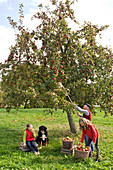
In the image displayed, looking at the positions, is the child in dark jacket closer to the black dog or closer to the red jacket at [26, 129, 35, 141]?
the red jacket at [26, 129, 35, 141]

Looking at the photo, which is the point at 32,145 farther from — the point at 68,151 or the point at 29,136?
the point at 68,151

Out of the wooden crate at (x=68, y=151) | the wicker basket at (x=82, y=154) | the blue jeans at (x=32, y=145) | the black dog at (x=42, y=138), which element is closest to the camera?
the wicker basket at (x=82, y=154)

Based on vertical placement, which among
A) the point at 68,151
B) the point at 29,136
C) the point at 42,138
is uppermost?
the point at 29,136

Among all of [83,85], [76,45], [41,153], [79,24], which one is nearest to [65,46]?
[76,45]

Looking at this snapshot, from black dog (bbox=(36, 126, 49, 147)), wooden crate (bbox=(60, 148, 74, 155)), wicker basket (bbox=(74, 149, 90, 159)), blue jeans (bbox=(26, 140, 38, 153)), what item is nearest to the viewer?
wicker basket (bbox=(74, 149, 90, 159))

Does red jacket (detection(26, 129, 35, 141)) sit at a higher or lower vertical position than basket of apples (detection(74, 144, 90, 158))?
higher

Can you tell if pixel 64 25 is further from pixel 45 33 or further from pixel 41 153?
pixel 41 153

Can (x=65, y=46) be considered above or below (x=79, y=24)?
below

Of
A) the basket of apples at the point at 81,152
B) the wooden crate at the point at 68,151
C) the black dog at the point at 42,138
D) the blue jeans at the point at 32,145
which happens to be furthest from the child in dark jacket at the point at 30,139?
the basket of apples at the point at 81,152

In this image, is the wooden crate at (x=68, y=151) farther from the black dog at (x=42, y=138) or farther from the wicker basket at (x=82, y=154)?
the black dog at (x=42, y=138)

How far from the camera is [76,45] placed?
1038 cm

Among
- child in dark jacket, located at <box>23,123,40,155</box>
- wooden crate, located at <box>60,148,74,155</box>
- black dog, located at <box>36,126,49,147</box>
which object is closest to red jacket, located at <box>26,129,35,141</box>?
child in dark jacket, located at <box>23,123,40,155</box>

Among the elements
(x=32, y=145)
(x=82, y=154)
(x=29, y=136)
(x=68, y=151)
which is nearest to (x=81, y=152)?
(x=82, y=154)

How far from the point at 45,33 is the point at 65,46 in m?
1.42
